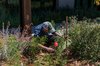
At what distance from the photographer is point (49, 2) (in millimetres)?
18469

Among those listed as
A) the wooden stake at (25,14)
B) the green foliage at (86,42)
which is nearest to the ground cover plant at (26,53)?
the green foliage at (86,42)

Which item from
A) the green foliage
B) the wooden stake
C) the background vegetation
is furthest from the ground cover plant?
the background vegetation

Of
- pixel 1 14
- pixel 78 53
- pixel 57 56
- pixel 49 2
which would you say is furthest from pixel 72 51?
pixel 49 2

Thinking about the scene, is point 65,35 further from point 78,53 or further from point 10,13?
point 10,13

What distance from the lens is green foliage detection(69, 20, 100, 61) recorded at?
730 centimetres

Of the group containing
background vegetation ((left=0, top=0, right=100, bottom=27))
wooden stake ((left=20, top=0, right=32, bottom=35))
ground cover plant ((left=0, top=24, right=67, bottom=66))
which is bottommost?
background vegetation ((left=0, top=0, right=100, bottom=27))

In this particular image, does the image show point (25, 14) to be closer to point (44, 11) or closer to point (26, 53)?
point (26, 53)

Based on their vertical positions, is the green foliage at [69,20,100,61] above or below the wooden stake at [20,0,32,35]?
below

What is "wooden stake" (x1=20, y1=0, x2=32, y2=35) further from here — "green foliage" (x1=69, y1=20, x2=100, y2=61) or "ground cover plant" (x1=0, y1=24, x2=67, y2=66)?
"green foliage" (x1=69, y1=20, x2=100, y2=61)

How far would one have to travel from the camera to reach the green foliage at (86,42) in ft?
23.9

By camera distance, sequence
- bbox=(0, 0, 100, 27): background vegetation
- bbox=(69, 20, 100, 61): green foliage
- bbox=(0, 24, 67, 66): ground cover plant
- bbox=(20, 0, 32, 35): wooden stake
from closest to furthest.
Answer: bbox=(0, 24, 67, 66): ground cover plant < bbox=(69, 20, 100, 61): green foliage < bbox=(20, 0, 32, 35): wooden stake < bbox=(0, 0, 100, 27): background vegetation

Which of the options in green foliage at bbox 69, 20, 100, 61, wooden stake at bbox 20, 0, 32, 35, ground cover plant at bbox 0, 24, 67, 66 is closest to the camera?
ground cover plant at bbox 0, 24, 67, 66

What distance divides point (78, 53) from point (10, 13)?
890 centimetres

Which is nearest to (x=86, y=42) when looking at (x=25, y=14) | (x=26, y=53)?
(x=26, y=53)
